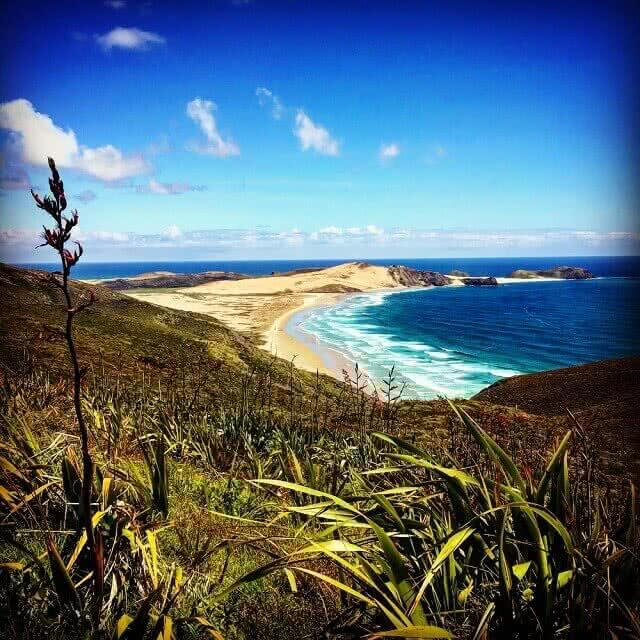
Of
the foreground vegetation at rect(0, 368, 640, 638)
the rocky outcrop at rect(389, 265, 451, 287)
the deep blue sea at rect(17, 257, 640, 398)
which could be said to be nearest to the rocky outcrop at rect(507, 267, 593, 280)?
the rocky outcrop at rect(389, 265, 451, 287)

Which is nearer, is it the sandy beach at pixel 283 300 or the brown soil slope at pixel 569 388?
the brown soil slope at pixel 569 388

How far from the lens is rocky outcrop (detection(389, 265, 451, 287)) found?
389 ft

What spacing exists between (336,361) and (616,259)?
101 ft

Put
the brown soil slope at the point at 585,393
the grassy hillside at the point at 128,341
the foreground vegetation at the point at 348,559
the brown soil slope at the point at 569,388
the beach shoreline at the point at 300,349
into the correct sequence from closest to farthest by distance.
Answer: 1. the foreground vegetation at the point at 348,559
2. the grassy hillside at the point at 128,341
3. the brown soil slope at the point at 585,393
4. the brown soil slope at the point at 569,388
5. the beach shoreline at the point at 300,349

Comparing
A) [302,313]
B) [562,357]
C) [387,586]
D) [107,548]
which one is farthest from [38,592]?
[302,313]

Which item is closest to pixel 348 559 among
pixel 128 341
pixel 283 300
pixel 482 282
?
pixel 128 341

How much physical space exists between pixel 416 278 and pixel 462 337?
7670cm

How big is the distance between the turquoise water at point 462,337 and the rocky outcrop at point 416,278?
37.3 meters

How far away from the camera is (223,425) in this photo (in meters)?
5.94

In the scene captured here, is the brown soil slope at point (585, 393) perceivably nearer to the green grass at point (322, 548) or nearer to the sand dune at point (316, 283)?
the green grass at point (322, 548)

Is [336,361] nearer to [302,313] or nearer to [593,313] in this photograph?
[302,313]

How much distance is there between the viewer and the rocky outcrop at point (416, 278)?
11862 centimetres

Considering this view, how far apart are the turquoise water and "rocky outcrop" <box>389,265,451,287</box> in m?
37.3

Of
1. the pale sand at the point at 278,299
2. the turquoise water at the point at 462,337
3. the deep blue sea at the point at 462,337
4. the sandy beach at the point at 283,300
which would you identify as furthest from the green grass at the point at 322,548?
the turquoise water at the point at 462,337
